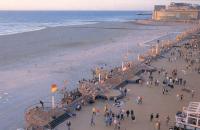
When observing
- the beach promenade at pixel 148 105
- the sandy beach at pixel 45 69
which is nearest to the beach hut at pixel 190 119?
the beach promenade at pixel 148 105

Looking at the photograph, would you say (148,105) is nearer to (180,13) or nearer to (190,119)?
(190,119)

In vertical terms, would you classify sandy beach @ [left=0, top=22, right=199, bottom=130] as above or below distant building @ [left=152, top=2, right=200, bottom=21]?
below

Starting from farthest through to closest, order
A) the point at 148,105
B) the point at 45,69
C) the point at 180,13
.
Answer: the point at 180,13
the point at 45,69
the point at 148,105

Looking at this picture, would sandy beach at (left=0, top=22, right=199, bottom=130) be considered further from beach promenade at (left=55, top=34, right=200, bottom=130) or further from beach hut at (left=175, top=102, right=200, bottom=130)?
beach hut at (left=175, top=102, right=200, bottom=130)

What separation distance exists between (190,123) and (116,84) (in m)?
12.0

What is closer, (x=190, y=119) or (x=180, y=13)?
(x=190, y=119)

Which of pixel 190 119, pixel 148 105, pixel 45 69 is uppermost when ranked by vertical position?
pixel 190 119

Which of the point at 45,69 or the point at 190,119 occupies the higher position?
the point at 190,119

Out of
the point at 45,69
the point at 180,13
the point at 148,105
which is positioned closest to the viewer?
the point at 148,105

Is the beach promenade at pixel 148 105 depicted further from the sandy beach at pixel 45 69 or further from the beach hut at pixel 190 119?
the beach hut at pixel 190 119

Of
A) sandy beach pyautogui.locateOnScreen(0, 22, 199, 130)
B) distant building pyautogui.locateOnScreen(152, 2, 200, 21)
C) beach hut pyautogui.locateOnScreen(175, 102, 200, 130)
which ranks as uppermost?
distant building pyautogui.locateOnScreen(152, 2, 200, 21)

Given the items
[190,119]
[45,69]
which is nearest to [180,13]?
[45,69]

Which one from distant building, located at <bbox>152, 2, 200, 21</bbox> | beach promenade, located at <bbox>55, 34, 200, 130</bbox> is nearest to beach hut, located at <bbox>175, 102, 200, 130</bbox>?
beach promenade, located at <bbox>55, 34, 200, 130</bbox>

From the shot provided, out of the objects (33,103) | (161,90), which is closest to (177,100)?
(161,90)
